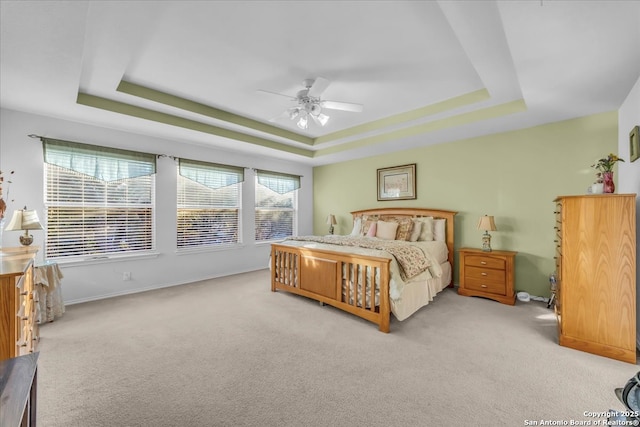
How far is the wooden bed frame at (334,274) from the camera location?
2834mm

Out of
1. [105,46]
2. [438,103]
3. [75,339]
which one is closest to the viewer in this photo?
[105,46]

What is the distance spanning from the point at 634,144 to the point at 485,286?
2.14 meters

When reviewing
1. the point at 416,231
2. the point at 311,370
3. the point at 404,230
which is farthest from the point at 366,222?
the point at 311,370

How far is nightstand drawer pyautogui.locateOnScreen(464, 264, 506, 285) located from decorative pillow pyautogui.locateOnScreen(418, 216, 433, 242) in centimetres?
73

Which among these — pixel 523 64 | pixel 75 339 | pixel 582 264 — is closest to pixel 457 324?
pixel 582 264

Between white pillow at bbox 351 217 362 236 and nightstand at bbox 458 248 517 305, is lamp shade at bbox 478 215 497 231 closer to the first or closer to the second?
nightstand at bbox 458 248 517 305

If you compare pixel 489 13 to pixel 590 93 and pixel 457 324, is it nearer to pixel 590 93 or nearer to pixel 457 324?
pixel 590 93

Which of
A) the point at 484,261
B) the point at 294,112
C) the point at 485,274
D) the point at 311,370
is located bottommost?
the point at 311,370

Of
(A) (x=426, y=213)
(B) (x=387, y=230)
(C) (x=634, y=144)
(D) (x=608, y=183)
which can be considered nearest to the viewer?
(D) (x=608, y=183)

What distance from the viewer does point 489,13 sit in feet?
6.02

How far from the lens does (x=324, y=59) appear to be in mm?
2572

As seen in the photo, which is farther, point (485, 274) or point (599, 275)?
point (485, 274)

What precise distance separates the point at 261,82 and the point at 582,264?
3.55 meters

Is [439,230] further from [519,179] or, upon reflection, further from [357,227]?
[357,227]
